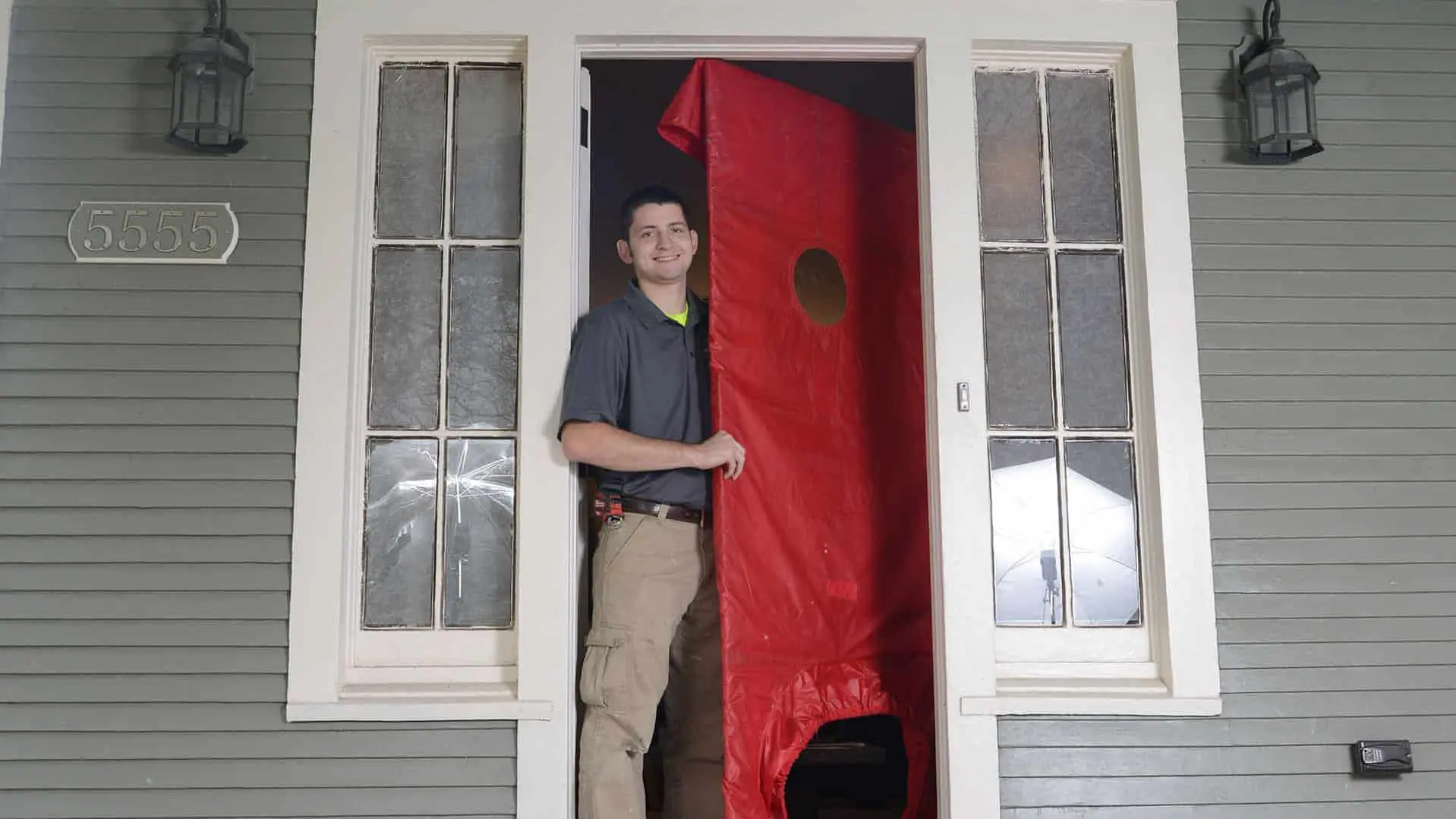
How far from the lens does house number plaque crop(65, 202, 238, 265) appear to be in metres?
2.66

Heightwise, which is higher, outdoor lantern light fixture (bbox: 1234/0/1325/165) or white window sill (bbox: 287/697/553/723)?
outdoor lantern light fixture (bbox: 1234/0/1325/165)

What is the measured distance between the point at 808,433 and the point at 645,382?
530mm

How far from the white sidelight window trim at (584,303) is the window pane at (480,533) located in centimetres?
9

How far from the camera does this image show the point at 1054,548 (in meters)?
A: 2.71

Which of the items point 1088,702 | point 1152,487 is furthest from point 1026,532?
point 1088,702

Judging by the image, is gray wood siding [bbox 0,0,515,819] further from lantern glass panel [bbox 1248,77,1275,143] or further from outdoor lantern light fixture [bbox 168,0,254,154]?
lantern glass panel [bbox 1248,77,1275,143]

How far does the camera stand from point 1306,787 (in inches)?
102

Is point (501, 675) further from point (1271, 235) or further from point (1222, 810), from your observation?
point (1271, 235)

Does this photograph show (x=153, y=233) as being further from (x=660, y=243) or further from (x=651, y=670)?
(x=651, y=670)

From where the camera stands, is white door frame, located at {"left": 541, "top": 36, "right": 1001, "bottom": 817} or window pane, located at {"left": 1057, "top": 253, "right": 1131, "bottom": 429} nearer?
white door frame, located at {"left": 541, "top": 36, "right": 1001, "bottom": 817}

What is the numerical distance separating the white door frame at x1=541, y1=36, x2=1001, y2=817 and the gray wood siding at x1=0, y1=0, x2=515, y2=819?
639 millimetres

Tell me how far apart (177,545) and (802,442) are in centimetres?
170

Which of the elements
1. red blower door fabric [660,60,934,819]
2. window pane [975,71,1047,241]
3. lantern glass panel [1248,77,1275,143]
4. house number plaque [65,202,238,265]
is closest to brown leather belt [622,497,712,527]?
red blower door fabric [660,60,934,819]

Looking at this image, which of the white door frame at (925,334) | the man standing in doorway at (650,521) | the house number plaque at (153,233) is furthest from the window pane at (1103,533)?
the house number plaque at (153,233)
